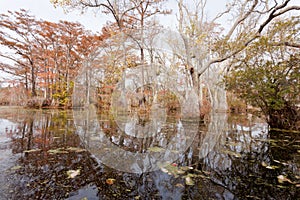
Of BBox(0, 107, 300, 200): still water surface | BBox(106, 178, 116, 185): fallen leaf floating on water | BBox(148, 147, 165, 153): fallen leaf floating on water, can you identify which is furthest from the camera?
BBox(148, 147, 165, 153): fallen leaf floating on water

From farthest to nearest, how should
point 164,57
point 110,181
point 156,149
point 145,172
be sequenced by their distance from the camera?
1. point 164,57
2. point 156,149
3. point 145,172
4. point 110,181

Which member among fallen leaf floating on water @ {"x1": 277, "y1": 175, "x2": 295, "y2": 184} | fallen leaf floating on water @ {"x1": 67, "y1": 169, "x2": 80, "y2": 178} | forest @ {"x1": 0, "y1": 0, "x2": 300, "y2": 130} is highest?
forest @ {"x1": 0, "y1": 0, "x2": 300, "y2": 130}

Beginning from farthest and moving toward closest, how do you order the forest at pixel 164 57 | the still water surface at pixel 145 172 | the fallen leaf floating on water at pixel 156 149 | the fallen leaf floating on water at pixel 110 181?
the forest at pixel 164 57
the fallen leaf floating on water at pixel 156 149
the fallen leaf floating on water at pixel 110 181
the still water surface at pixel 145 172

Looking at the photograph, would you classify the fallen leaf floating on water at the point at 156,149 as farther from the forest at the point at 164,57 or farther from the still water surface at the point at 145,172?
the forest at the point at 164,57

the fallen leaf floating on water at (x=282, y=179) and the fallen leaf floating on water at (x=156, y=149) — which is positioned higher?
the fallen leaf floating on water at (x=156, y=149)

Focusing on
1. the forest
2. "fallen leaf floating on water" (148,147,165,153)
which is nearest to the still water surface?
"fallen leaf floating on water" (148,147,165,153)

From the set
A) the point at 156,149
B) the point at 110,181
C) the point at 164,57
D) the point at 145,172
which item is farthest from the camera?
the point at 164,57

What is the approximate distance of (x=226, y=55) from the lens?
467 cm

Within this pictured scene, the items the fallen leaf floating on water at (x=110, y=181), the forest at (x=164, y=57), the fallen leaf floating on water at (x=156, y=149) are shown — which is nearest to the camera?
the fallen leaf floating on water at (x=110, y=181)

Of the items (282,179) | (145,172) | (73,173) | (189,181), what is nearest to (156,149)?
(145,172)

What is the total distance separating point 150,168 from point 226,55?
4500 millimetres

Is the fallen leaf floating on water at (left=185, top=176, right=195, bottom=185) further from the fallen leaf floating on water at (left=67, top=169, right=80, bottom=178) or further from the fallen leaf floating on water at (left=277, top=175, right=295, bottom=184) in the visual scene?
the fallen leaf floating on water at (left=67, top=169, right=80, bottom=178)

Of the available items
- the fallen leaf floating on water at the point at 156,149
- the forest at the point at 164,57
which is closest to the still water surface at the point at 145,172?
the fallen leaf floating on water at the point at 156,149

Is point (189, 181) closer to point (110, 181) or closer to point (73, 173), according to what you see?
point (110, 181)
